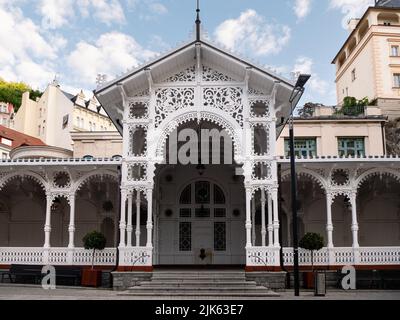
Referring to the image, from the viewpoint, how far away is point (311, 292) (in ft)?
48.1

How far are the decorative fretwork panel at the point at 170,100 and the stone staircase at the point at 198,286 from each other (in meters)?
4.99

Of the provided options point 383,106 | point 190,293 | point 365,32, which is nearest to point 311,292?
point 190,293

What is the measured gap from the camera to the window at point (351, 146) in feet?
89.0

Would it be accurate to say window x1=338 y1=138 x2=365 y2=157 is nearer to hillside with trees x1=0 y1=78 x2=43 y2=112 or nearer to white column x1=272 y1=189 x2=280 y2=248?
white column x1=272 y1=189 x2=280 y2=248

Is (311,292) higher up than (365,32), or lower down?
lower down

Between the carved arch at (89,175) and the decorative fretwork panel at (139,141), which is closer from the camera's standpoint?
the carved arch at (89,175)

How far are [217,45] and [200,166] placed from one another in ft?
16.9

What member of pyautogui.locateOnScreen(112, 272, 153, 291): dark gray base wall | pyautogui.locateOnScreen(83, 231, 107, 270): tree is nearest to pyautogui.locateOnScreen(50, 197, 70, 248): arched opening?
pyautogui.locateOnScreen(83, 231, 107, 270): tree

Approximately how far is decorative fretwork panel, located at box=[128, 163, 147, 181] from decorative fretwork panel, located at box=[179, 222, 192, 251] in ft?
10.2

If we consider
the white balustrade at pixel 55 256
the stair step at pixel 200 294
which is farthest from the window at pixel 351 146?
the white balustrade at pixel 55 256

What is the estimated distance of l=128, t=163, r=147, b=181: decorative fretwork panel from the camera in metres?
16.1

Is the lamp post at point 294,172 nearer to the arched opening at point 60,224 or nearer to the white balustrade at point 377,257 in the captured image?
the white balustrade at point 377,257

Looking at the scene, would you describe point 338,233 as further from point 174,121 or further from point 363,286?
point 174,121

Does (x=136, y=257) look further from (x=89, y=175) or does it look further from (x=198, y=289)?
(x=89, y=175)
